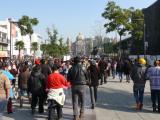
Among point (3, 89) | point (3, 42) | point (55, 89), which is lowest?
point (55, 89)

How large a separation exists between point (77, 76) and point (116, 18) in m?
37.8

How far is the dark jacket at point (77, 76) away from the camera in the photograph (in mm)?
11898

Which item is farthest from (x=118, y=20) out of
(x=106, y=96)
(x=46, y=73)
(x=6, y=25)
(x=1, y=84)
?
(x=6, y=25)

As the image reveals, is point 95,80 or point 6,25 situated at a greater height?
point 6,25

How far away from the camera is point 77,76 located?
1192cm

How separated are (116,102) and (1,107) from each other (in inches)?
320

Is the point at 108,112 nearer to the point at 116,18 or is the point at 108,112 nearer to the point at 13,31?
the point at 116,18

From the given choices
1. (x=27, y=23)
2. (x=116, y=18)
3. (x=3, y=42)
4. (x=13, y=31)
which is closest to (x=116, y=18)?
(x=116, y=18)

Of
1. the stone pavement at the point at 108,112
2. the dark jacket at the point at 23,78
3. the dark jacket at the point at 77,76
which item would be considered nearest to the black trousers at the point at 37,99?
the stone pavement at the point at 108,112

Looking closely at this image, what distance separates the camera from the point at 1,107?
960cm

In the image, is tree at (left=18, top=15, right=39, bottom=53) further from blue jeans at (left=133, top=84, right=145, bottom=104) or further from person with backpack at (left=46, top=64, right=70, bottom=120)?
person with backpack at (left=46, top=64, right=70, bottom=120)

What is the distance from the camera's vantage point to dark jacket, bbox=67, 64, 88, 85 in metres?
11.9

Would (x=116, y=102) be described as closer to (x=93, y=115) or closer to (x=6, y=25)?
(x=93, y=115)

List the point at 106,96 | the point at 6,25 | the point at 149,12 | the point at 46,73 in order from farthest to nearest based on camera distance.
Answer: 1. the point at 6,25
2. the point at 149,12
3. the point at 106,96
4. the point at 46,73
